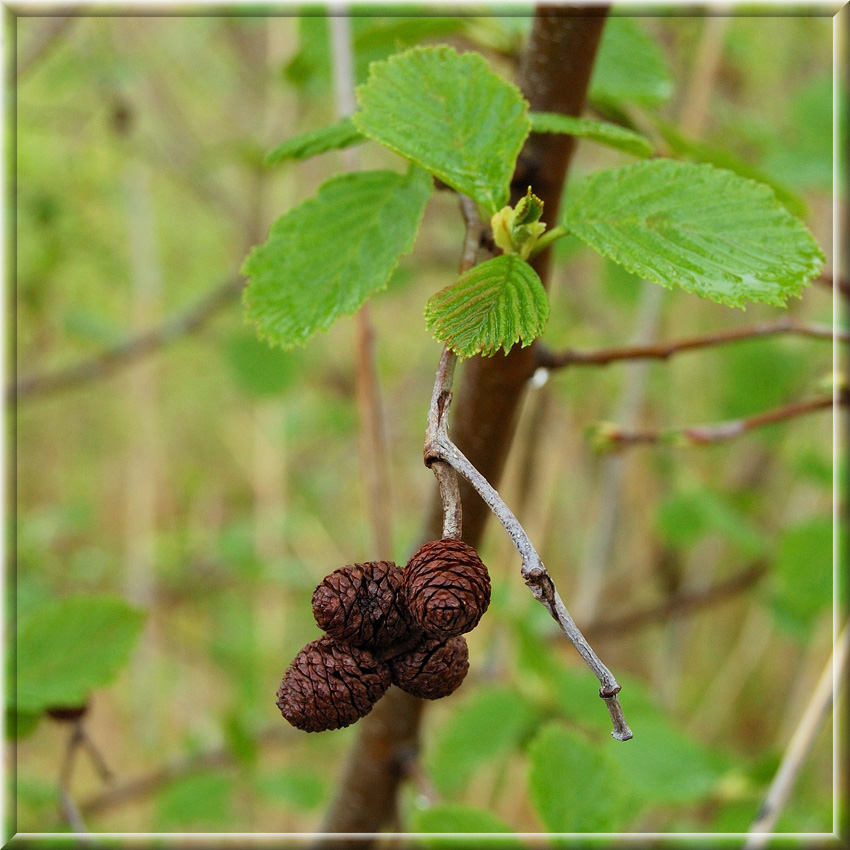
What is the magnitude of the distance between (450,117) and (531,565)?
196 mm

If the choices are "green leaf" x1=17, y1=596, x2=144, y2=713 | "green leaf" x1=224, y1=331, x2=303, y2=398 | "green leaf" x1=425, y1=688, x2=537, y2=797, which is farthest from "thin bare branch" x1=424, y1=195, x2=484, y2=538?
"green leaf" x1=224, y1=331, x2=303, y2=398

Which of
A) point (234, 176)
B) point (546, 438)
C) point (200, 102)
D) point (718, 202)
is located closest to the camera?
point (718, 202)

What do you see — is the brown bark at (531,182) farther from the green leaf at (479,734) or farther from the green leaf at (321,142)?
the green leaf at (479,734)

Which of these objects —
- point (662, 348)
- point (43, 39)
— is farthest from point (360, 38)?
point (43, 39)

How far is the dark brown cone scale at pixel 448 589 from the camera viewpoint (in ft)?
0.73

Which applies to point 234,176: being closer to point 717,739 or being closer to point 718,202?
point 717,739

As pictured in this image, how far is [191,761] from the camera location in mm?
1054

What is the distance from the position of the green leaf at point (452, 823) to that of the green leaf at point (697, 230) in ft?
1.26

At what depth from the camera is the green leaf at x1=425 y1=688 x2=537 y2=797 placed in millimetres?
914

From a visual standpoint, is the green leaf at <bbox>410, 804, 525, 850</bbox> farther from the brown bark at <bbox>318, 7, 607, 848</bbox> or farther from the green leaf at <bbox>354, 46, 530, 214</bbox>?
the green leaf at <bbox>354, 46, 530, 214</bbox>

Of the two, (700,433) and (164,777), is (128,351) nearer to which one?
(164,777)

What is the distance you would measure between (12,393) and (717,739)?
1352 millimetres

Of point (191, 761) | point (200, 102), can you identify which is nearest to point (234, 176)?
point (200, 102)

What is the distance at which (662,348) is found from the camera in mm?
437
